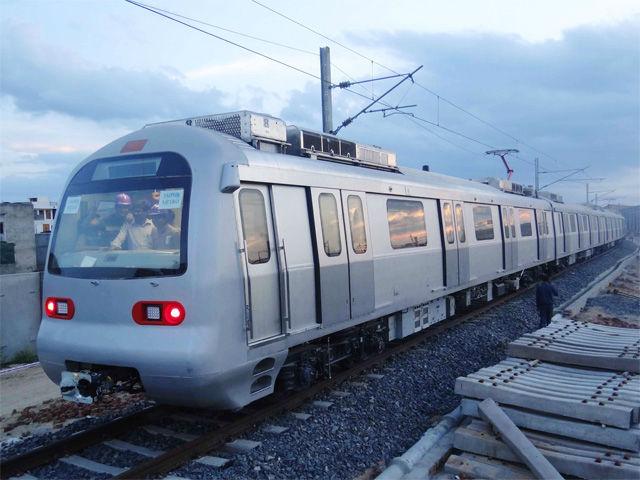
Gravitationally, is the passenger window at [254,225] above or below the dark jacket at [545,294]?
above

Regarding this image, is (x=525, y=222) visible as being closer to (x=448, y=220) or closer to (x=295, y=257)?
(x=448, y=220)

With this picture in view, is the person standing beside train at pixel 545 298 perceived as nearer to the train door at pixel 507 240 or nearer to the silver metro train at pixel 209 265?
the train door at pixel 507 240

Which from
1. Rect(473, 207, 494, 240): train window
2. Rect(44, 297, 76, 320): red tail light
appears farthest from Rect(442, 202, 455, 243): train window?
Rect(44, 297, 76, 320): red tail light

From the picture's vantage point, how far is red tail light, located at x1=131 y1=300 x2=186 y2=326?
5.19 metres

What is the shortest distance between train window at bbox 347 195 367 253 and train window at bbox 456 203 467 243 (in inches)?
170

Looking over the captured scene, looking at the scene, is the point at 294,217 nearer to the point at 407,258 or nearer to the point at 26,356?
the point at 407,258

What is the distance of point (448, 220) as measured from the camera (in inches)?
440

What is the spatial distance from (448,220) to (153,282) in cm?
715

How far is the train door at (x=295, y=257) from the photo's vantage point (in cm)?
613

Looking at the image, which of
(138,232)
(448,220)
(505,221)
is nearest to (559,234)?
(505,221)

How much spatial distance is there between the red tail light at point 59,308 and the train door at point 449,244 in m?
7.05

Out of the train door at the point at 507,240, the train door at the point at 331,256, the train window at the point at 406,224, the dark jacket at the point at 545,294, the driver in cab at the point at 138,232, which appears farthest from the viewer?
the train door at the point at 507,240

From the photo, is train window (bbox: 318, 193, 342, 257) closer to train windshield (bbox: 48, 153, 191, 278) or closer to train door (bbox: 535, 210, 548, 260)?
train windshield (bbox: 48, 153, 191, 278)

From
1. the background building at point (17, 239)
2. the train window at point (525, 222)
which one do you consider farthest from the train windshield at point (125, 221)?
the train window at point (525, 222)
